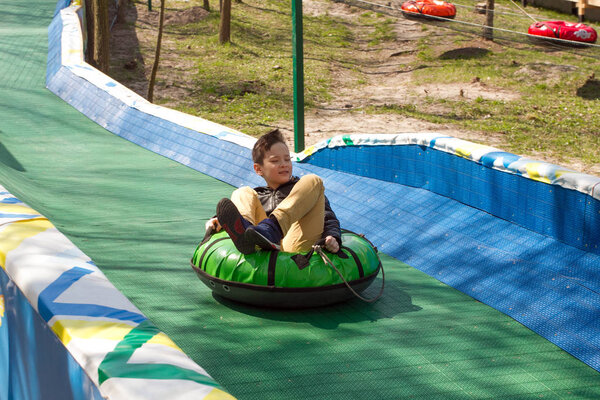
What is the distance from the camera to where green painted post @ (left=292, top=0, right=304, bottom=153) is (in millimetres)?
9148

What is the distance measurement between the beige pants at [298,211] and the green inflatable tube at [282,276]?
191mm

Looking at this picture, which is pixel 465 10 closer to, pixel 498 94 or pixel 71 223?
pixel 498 94

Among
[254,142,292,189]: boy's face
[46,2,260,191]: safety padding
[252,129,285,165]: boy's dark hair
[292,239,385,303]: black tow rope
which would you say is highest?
[252,129,285,165]: boy's dark hair

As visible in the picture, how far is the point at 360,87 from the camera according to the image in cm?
1870

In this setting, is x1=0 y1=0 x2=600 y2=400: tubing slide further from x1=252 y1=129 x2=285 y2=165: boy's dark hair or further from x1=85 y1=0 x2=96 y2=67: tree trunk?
x1=85 y1=0 x2=96 y2=67: tree trunk

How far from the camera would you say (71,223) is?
6266 millimetres

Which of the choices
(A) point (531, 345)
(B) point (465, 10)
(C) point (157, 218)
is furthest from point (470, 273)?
(B) point (465, 10)

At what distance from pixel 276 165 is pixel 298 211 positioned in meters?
0.39

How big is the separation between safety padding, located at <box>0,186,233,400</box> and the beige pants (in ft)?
4.45

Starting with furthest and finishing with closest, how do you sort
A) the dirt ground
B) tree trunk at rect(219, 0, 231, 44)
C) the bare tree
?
tree trunk at rect(219, 0, 231, 44), the dirt ground, the bare tree

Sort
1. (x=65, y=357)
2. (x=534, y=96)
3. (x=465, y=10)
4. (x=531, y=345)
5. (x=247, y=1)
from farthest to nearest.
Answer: (x=247, y=1) → (x=465, y=10) → (x=534, y=96) → (x=531, y=345) → (x=65, y=357)

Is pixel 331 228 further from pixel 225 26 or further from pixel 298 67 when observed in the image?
pixel 225 26

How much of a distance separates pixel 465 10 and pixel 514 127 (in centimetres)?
1210

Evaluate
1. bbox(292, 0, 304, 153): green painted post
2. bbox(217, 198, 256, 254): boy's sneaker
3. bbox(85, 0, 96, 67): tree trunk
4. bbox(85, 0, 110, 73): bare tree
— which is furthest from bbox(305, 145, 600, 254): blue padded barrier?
bbox(85, 0, 96, 67): tree trunk
